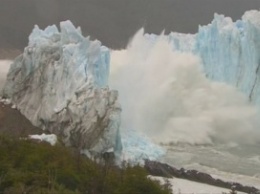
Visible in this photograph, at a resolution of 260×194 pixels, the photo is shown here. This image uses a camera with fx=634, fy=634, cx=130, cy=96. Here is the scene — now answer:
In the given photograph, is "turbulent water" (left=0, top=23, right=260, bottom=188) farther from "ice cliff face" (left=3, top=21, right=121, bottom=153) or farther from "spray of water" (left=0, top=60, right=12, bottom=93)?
"spray of water" (left=0, top=60, right=12, bottom=93)

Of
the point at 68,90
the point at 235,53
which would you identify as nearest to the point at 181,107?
the point at 235,53

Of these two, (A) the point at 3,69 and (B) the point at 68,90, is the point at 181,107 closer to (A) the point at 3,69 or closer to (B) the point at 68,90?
(B) the point at 68,90

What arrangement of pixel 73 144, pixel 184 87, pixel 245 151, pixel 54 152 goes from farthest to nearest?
1. pixel 184 87
2. pixel 245 151
3. pixel 73 144
4. pixel 54 152

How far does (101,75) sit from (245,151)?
8.40m

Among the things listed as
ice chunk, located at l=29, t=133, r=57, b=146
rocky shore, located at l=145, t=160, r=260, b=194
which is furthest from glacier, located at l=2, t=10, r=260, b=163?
rocky shore, located at l=145, t=160, r=260, b=194

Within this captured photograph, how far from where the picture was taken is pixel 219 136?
117ft

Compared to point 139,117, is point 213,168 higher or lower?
lower

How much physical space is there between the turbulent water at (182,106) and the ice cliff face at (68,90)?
14.1ft

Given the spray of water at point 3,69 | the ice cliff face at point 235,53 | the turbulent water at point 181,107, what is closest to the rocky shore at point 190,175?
the turbulent water at point 181,107

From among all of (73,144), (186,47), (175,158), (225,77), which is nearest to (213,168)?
(175,158)

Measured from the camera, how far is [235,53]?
3622 cm

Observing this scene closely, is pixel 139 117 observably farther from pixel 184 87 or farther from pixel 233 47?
pixel 233 47

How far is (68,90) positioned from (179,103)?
28.9 ft

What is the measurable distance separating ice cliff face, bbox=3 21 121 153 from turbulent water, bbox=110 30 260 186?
4289 mm
